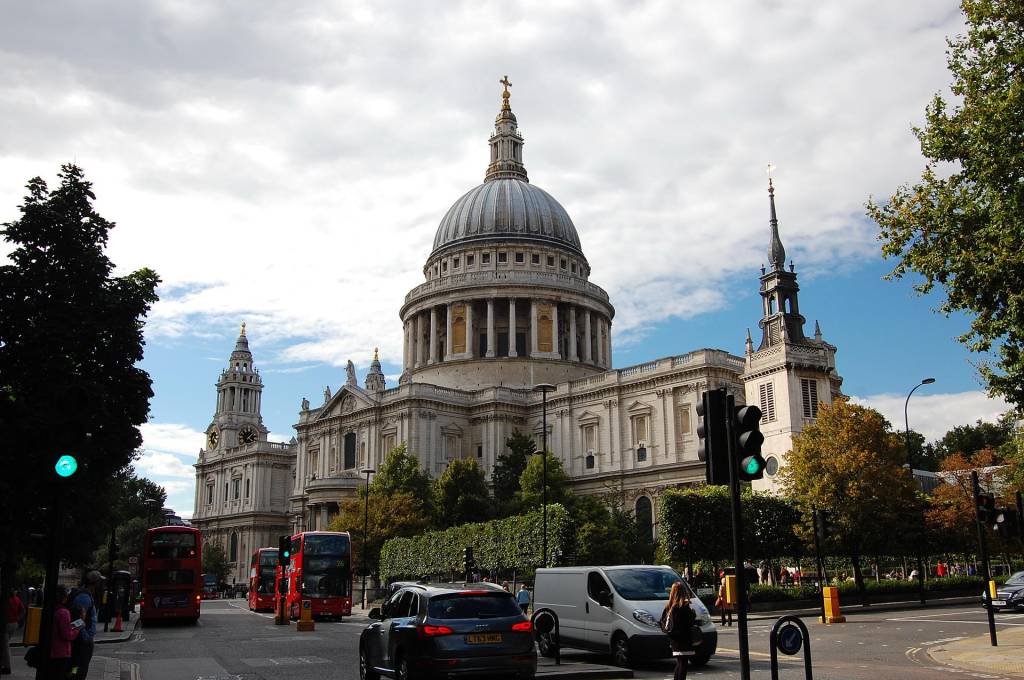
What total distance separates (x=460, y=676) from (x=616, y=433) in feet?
204

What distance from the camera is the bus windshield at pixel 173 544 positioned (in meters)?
41.7

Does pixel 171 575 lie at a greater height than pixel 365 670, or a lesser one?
greater

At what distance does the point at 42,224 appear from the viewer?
26891mm

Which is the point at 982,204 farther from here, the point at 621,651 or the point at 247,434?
the point at 247,434

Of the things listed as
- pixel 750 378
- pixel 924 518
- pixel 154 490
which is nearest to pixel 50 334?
pixel 924 518

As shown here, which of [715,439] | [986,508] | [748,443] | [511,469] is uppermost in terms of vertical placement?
[511,469]

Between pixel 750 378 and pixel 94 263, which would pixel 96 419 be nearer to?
pixel 94 263

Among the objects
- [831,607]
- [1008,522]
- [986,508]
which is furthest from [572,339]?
[1008,522]

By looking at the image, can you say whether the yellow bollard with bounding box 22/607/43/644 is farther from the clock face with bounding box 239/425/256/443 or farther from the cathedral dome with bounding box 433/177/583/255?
the clock face with bounding box 239/425/256/443

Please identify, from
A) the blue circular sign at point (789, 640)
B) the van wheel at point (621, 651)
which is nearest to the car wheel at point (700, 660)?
the van wheel at point (621, 651)

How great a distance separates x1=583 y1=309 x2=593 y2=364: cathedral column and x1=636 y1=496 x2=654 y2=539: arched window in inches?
1047

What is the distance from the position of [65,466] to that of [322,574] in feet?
98.8

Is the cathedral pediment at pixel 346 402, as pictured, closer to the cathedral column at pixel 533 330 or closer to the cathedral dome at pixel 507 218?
the cathedral column at pixel 533 330

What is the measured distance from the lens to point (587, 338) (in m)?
99.8
